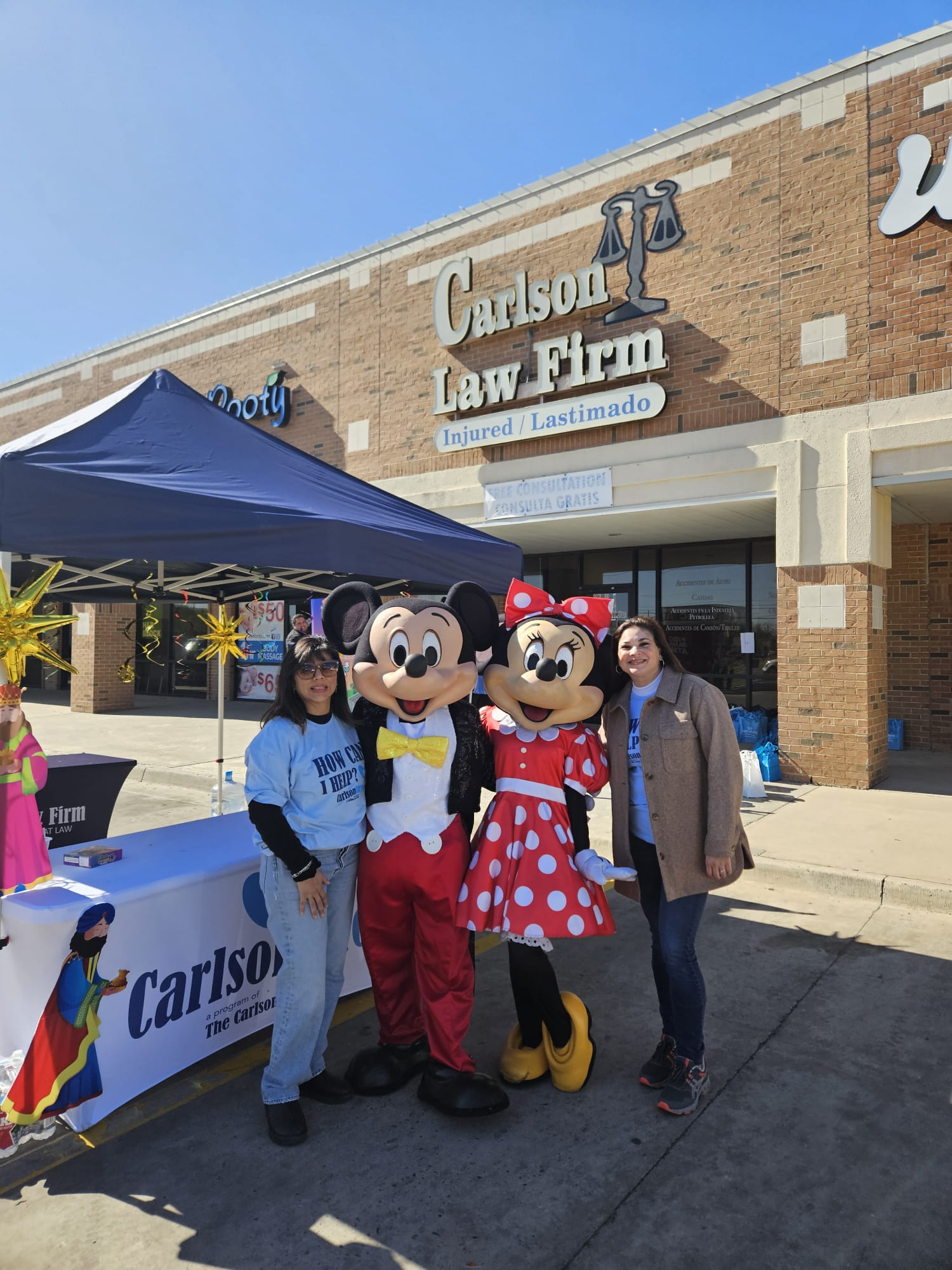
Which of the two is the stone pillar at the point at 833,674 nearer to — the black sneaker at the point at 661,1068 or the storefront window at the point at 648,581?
the storefront window at the point at 648,581

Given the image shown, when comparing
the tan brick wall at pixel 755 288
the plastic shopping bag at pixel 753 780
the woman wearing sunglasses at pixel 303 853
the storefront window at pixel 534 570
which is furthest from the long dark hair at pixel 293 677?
the storefront window at pixel 534 570

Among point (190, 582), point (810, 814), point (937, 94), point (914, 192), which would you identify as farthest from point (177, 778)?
point (937, 94)

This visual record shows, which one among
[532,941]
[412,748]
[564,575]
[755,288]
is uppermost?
[755,288]

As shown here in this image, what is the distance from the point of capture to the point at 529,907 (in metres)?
3.06

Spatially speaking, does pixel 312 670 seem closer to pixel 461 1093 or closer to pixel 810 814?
pixel 461 1093

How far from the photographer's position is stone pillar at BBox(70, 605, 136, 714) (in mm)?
16438

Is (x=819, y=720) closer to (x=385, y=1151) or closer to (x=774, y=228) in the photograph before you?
(x=774, y=228)

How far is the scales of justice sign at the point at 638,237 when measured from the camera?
987 cm

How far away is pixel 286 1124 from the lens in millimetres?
2887

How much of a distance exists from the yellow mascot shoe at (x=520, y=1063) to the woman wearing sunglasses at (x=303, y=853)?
62 centimetres

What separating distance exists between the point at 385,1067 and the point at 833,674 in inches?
276

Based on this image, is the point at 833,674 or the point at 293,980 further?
the point at 833,674

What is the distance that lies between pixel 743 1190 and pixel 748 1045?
1.01m

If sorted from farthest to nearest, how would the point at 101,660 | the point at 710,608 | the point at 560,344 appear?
the point at 101,660, the point at 710,608, the point at 560,344
